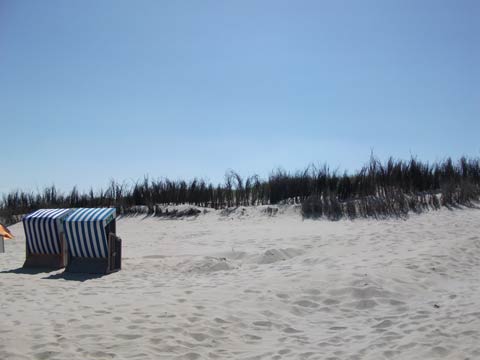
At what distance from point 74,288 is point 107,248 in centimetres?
150

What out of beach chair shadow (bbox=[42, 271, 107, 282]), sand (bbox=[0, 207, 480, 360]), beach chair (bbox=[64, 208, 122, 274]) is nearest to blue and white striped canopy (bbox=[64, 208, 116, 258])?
beach chair (bbox=[64, 208, 122, 274])

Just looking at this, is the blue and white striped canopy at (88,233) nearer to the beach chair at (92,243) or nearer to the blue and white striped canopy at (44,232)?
the beach chair at (92,243)

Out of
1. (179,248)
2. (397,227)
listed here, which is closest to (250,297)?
(179,248)

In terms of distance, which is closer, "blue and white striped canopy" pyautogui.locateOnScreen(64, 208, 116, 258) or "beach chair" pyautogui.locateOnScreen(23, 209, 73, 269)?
"blue and white striped canopy" pyautogui.locateOnScreen(64, 208, 116, 258)

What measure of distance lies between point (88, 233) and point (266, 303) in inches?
154

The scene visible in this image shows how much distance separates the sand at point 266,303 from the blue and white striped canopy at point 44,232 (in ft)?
1.83

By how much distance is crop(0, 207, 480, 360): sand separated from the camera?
3.78 m

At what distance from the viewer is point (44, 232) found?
8.34 m

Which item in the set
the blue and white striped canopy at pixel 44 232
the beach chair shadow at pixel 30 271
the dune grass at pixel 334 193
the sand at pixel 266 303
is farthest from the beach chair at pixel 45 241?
the dune grass at pixel 334 193

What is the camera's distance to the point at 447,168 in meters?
14.1

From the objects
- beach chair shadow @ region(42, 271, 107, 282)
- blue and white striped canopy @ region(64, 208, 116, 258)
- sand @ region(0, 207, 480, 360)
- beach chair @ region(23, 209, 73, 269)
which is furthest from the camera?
beach chair @ region(23, 209, 73, 269)

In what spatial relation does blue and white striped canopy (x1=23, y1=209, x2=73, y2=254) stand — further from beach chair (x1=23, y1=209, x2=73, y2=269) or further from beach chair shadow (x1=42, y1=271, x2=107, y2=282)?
beach chair shadow (x1=42, y1=271, x2=107, y2=282)

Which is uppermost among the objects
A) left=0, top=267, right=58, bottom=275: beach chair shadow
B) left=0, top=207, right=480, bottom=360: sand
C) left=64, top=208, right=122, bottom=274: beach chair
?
left=64, top=208, right=122, bottom=274: beach chair

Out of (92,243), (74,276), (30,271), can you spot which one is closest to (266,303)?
(74,276)
